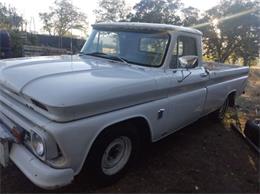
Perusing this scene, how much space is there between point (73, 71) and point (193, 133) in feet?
10.2

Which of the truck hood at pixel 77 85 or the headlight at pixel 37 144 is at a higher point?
the truck hood at pixel 77 85

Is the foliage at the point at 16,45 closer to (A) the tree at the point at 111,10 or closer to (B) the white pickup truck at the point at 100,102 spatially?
(B) the white pickup truck at the point at 100,102

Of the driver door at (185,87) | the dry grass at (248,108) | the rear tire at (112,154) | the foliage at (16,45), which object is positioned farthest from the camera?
the foliage at (16,45)

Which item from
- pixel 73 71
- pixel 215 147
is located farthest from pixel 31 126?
pixel 215 147

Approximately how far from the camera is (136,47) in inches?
154

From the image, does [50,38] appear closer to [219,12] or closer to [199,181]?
[219,12]

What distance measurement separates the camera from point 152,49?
3.87 m

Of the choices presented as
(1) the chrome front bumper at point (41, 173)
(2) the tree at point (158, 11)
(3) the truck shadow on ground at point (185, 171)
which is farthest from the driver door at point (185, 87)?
(2) the tree at point (158, 11)

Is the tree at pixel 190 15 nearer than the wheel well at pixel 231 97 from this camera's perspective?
No

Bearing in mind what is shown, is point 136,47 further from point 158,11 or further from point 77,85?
point 158,11

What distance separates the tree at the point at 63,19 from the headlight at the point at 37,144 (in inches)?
1390

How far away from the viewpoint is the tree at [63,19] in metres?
35.9

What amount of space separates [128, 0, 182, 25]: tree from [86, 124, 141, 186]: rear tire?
1328 cm

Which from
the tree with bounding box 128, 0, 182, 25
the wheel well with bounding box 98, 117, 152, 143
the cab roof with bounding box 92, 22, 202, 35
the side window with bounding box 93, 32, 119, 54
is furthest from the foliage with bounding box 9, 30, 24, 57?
the wheel well with bounding box 98, 117, 152, 143
